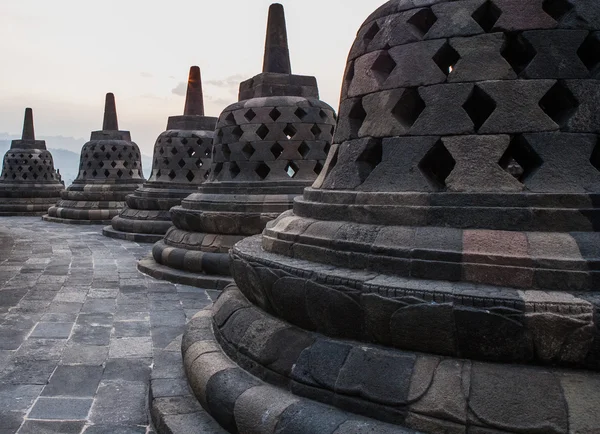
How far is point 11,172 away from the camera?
1855 cm

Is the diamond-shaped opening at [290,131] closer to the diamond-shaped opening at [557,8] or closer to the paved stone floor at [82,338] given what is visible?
the paved stone floor at [82,338]

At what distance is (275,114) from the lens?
7598mm

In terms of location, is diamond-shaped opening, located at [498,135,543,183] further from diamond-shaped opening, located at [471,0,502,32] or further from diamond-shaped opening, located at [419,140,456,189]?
diamond-shaped opening, located at [471,0,502,32]

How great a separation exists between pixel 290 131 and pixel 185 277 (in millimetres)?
2391

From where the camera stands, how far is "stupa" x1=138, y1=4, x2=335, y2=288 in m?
7.23

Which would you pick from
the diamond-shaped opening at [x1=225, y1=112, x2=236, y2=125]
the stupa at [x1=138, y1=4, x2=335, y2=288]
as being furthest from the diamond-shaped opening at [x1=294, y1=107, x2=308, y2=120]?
the diamond-shaped opening at [x1=225, y1=112, x2=236, y2=125]

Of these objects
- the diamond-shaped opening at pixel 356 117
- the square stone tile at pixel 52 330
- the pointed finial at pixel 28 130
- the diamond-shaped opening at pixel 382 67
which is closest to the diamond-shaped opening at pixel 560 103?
the diamond-shaped opening at pixel 382 67

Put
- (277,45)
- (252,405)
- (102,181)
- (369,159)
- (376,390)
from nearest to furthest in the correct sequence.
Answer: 1. (376,390)
2. (252,405)
3. (369,159)
4. (277,45)
5. (102,181)

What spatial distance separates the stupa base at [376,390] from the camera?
2.03 m

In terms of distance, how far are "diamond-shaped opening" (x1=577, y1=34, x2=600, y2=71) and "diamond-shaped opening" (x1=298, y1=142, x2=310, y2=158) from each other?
5.05 metres

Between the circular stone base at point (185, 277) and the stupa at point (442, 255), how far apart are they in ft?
12.0

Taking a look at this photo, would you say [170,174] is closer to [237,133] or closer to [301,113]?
[237,133]

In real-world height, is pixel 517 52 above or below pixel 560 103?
above

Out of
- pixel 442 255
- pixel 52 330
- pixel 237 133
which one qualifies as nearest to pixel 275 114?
pixel 237 133
